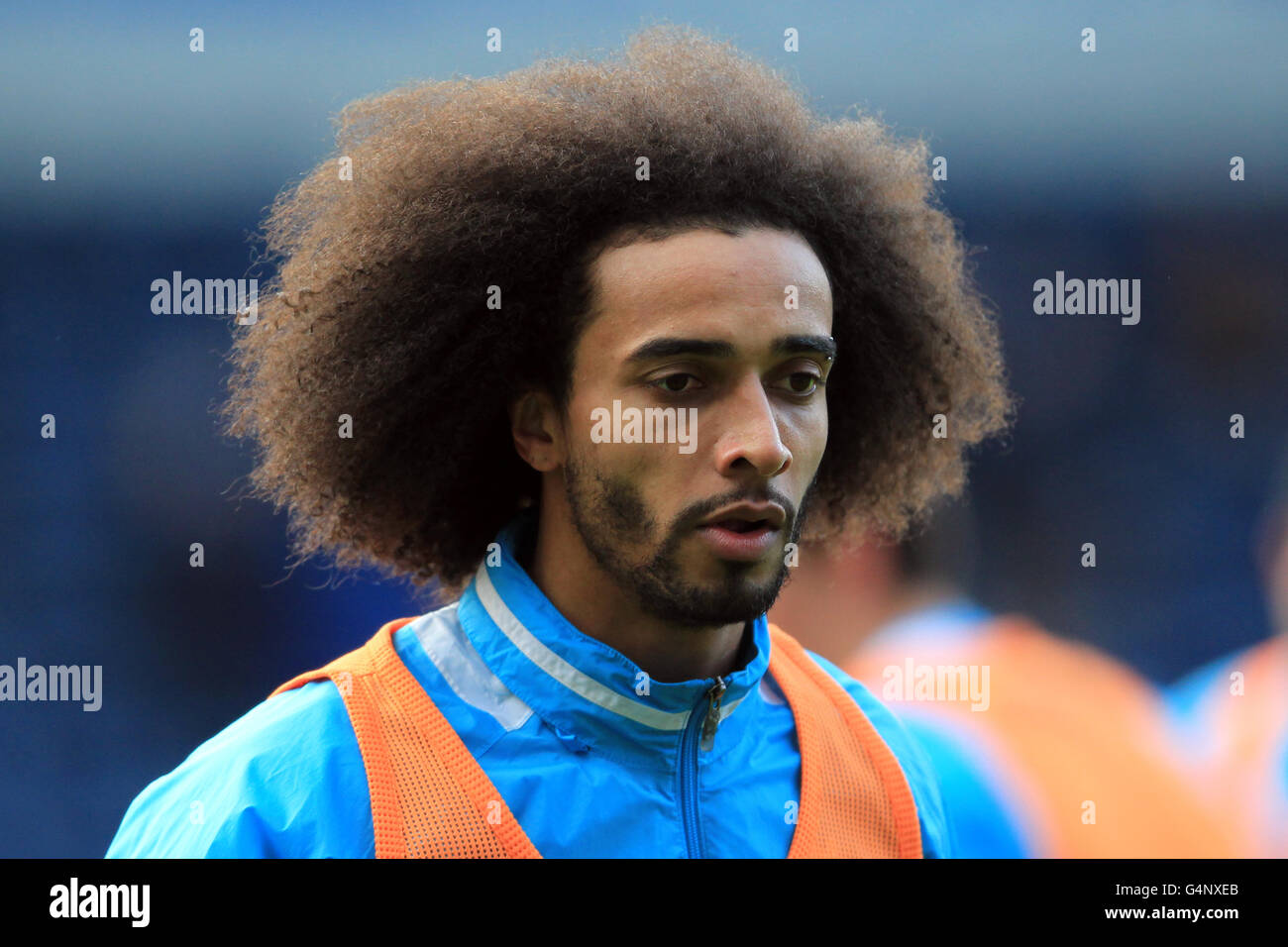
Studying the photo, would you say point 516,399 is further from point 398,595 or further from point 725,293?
point 398,595

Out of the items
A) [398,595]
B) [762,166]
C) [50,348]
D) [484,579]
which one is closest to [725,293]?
[762,166]

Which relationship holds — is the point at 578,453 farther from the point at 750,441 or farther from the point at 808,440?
the point at 808,440

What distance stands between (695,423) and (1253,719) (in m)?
3.95

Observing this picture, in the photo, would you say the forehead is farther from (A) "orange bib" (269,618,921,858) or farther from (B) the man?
(A) "orange bib" (269,618,921,858)

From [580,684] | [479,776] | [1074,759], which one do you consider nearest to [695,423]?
[580,684]

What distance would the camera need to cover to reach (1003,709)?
188 inches

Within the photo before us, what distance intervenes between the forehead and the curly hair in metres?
0.06

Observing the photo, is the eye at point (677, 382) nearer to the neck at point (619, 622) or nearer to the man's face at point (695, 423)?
the man's face at point (695, 423)

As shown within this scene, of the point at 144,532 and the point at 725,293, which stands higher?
the point at 725,293

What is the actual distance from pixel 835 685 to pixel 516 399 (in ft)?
3.72

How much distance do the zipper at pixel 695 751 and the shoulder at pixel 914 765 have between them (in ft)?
1.96

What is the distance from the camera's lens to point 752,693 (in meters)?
2.80

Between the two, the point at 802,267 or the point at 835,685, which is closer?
the point at 802,267

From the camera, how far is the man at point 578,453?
237cm
